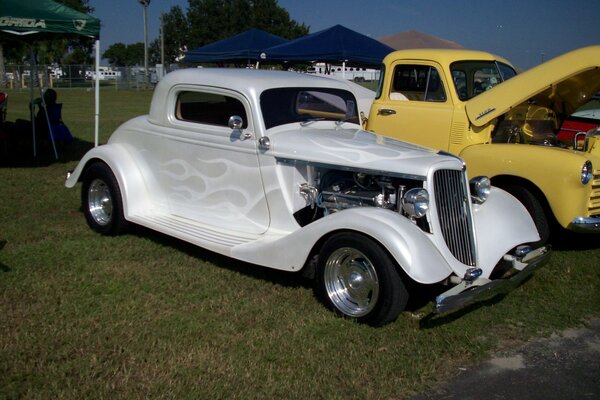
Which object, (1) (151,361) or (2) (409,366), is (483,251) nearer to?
(2) (409,366)

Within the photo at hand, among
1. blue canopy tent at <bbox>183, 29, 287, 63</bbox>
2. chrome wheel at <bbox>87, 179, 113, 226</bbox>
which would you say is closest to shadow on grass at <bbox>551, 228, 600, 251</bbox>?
chrome wheel at <bbox>87, 179, 113, 226</bbox>

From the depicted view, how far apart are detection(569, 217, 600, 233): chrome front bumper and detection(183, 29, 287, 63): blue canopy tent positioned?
15447mm

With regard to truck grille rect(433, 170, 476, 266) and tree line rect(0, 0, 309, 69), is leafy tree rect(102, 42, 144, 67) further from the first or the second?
truck grille rect(433, 170, 476, 266)

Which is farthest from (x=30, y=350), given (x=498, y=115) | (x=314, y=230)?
(x=498, y=115)

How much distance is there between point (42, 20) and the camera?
28.4ft

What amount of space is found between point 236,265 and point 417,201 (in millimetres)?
1965

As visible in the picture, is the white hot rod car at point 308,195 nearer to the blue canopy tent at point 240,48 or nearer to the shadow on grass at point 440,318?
the shadow on grass at point 440,318

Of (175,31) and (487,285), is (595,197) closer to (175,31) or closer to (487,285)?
(487,285)

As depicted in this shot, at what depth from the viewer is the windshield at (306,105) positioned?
4.87 meters

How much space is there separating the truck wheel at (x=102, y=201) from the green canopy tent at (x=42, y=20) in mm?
3165

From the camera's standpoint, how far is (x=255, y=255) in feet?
14.4

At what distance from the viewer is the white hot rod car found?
3.87 metres

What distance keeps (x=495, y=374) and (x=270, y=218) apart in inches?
84.5

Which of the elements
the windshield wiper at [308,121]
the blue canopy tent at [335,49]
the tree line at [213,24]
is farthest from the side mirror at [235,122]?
the tree line at [213,24]
